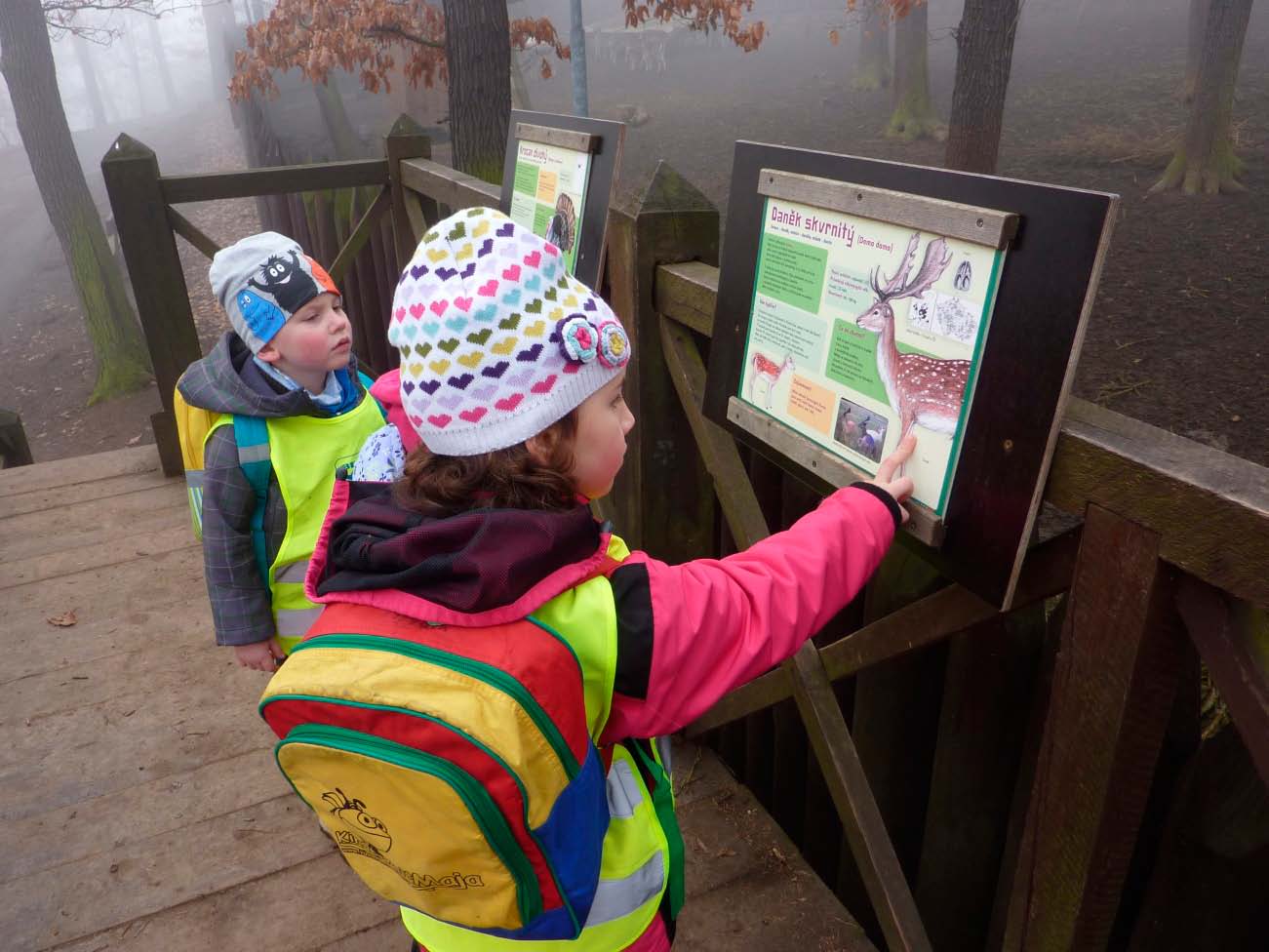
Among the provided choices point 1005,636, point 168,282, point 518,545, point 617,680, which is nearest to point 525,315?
point 518,545

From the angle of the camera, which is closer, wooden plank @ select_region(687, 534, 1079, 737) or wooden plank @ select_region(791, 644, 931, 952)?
wooden plank @ select_region(687, 534, 1079, 737)

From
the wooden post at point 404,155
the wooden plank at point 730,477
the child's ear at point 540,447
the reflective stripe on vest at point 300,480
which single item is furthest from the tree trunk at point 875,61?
the child's ear at point 540,447

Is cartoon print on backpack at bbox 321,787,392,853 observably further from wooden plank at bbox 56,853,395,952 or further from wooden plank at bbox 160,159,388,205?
wooden plank at bbox 160,159,388,205

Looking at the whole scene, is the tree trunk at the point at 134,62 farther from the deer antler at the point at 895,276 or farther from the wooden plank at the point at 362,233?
the deer antler at the point at 895,276

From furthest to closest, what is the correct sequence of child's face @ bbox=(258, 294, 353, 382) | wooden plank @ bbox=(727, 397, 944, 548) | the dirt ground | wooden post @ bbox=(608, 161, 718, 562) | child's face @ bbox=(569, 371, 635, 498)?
the dirt ground < wooden post @ bbox=(608, 161, 718, 562) < child's face @ bbox=(258, 294, 353, 382) < wooden plank @ bbox=(727, 397, 944, 548) < child's face @ bbox=(569, 371, 635, 498)

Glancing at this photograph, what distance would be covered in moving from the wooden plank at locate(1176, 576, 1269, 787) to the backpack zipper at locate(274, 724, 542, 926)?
0.96 m

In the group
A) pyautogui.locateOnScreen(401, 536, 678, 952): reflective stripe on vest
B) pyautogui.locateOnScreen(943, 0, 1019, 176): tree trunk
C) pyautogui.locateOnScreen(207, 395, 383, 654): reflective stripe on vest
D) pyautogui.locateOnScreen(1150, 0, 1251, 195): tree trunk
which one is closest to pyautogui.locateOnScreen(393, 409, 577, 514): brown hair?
pyautogui.locateOnScreen(401, 536, 678, 952): reflective stripe on vest

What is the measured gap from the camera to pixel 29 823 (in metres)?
3.09

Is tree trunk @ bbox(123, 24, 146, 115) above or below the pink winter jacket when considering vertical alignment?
below

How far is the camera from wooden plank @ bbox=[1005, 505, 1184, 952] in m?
1.38

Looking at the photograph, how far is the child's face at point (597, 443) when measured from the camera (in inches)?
59.2

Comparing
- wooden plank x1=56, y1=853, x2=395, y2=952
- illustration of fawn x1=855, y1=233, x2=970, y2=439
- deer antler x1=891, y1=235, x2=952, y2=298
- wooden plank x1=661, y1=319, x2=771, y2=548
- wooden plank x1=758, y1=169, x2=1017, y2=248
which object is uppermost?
wooden plank x1=758, y1=169, x2=1017, y2=248

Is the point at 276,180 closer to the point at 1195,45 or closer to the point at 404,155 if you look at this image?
the point at 404,155

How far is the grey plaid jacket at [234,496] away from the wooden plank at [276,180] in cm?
263
